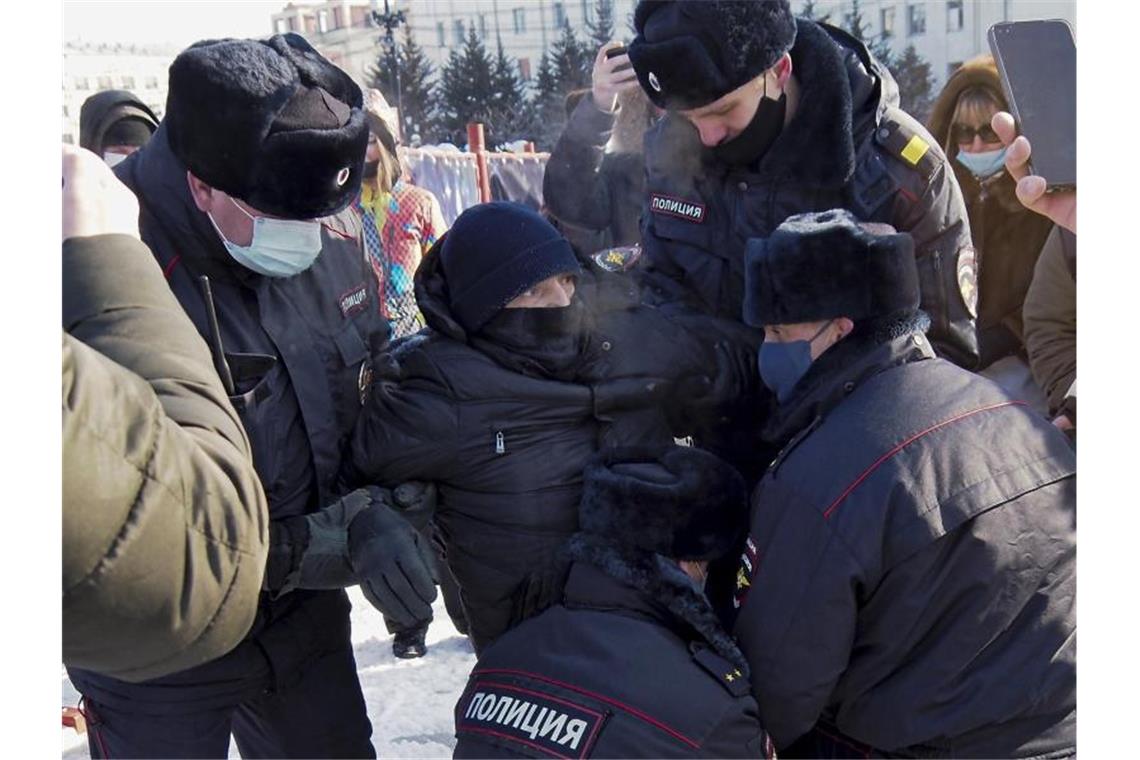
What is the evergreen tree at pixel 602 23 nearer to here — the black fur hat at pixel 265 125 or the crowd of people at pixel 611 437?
the crowd of people at pixel 611 437

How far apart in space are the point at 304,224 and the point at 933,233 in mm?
1112

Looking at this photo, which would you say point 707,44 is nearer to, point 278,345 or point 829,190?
point 829,190

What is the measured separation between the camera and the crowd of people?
1.42 m

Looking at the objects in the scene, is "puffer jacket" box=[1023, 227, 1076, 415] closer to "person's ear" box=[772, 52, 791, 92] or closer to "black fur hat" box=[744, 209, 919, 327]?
"person's ear" box=[772, 52, 791, 92]

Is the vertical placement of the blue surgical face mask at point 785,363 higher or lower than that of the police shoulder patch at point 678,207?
lower

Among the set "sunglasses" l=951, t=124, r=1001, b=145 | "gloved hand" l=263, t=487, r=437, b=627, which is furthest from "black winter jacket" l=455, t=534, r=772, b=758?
"sunglasses" l=951, t=124, r=1001, b=145

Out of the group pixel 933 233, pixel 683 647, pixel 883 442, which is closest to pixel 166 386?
pixel 683 647

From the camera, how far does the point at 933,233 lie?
1.96 m

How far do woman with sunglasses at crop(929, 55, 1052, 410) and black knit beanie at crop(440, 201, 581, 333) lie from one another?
5.08 feet

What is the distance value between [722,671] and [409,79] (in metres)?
2.27

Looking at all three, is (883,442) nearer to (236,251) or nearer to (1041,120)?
(1041,120)

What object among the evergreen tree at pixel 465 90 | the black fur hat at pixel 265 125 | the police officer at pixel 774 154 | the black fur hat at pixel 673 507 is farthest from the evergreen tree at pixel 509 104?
the black fur hat at pixel 673 507

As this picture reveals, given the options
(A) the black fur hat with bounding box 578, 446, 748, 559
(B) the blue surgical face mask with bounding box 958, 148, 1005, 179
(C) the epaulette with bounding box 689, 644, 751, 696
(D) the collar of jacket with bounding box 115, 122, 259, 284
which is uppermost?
(D) the collar of jacket with bounding box 115, 122, 259, 284

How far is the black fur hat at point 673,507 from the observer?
1.60 m
